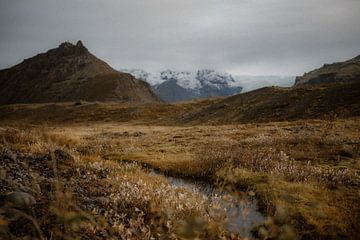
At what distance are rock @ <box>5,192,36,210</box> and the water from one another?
3953 mm

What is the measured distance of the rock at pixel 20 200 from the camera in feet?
21.6

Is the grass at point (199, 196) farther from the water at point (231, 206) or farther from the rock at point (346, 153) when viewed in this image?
the water at point (231, 206)

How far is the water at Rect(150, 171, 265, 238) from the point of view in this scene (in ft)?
22.5

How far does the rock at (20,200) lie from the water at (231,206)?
3.95 meters

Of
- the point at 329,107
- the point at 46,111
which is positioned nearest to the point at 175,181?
the point at 329,107

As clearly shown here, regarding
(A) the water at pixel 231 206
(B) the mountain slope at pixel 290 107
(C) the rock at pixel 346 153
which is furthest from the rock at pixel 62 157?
(B) the mountain slope at pixel 290 107

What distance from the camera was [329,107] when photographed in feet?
137

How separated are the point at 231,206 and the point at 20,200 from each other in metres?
4.69

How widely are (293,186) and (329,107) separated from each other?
35210 mm

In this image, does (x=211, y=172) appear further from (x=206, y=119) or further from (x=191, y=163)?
(x=206, y=119)

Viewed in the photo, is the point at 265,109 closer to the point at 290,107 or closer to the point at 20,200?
the point at 290,107

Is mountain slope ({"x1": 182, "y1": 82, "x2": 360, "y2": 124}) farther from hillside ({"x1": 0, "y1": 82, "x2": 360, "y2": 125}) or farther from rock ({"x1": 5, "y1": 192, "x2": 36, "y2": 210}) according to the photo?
rock ({"x1": 5, "y1": 192, "x2": 36, "y2": 210})

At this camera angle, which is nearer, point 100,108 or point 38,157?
point 38,157

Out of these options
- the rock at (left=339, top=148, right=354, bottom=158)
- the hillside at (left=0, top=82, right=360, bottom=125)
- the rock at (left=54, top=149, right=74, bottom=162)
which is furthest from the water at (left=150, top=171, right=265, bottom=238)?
the hillside at (left=0, top=82, right=360, bottom=125)
